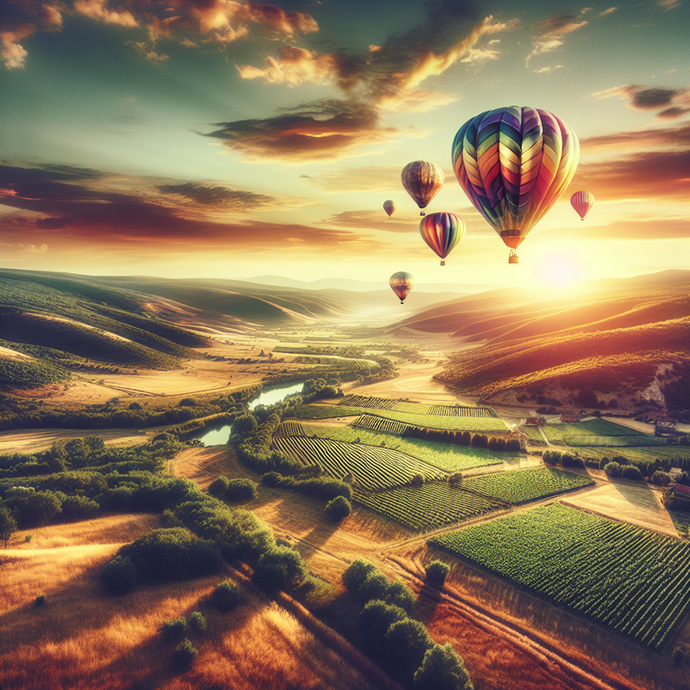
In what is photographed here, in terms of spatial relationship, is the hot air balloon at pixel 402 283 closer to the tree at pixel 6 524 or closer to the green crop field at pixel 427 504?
the green crop field at pixel 427 504

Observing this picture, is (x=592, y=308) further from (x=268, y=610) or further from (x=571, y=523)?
(x=268, y=610)

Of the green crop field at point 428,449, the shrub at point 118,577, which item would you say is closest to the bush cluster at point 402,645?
the shrub at point 118,577

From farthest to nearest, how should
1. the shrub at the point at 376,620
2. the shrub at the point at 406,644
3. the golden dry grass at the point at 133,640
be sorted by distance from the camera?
the shrub at the point at 376,620 < the shrub at the point at 406,644 < the golden dry grass at the point at 133,640

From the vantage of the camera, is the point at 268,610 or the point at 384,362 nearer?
the point at 268,610

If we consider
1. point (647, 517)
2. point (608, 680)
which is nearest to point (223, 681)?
point (608, 680)

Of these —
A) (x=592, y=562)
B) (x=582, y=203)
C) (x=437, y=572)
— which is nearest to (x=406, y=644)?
(x=437, y=572)

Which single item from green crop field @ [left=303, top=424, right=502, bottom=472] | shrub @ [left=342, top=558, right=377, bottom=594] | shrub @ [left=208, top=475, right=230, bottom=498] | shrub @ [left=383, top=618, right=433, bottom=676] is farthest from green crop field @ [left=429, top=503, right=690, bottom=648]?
shrub @ [left=208, top=475, right=230, bottom=498]

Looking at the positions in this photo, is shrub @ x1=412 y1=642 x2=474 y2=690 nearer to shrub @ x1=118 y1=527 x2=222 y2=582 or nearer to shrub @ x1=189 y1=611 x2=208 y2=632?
shrub @ x1=189 y1=611 x2=208 y2=632
